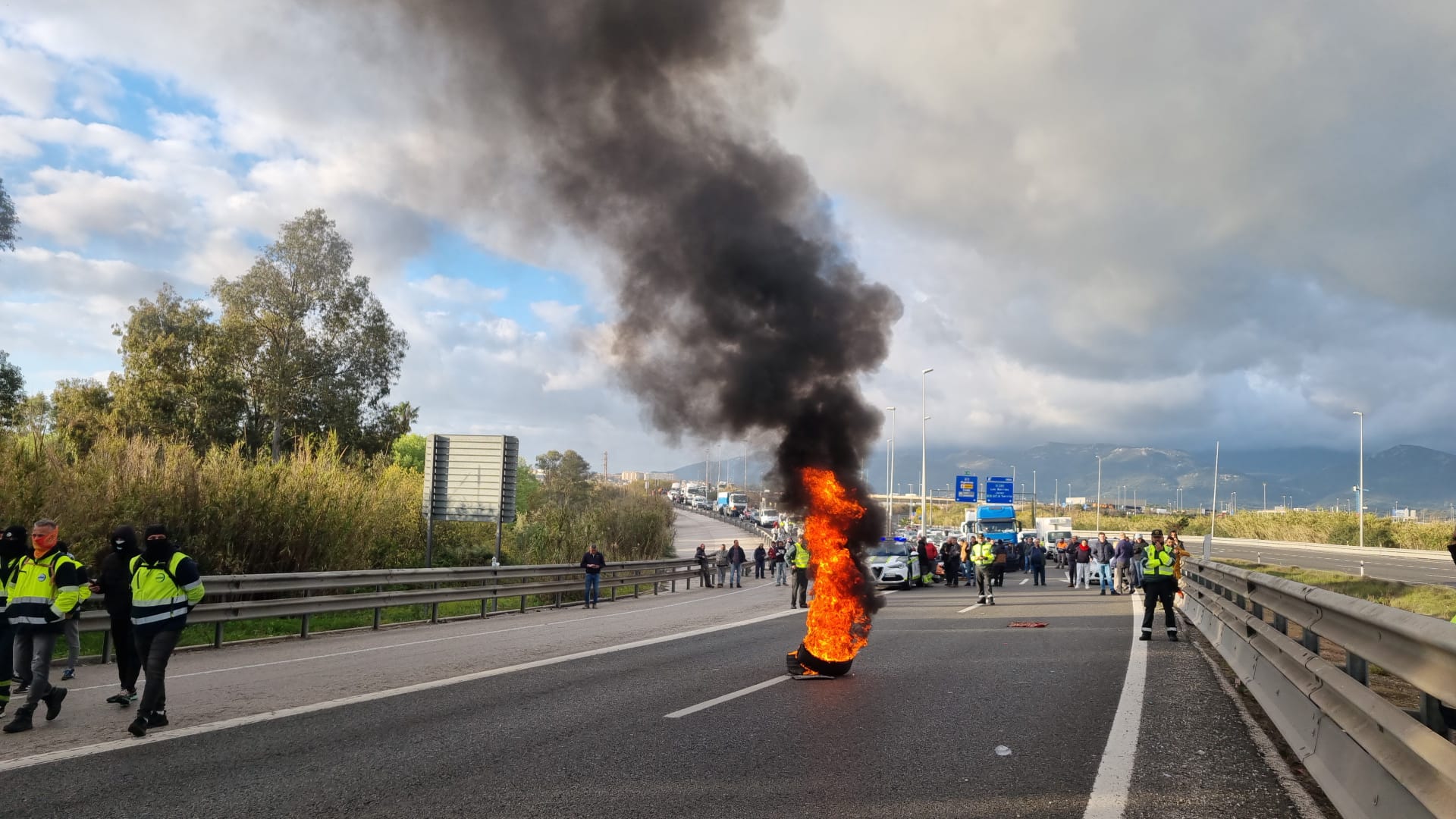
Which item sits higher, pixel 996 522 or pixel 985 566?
pixel 996 522

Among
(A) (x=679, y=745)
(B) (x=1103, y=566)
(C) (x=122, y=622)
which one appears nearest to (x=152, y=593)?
(C) (x=122, y=622)

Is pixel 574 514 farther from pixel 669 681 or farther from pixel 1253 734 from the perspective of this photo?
pixel 1253 734

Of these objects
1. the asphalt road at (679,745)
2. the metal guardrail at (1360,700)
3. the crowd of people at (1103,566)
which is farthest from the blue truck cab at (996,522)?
the metal guardrail at (1360,700)

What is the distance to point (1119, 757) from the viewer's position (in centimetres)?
609

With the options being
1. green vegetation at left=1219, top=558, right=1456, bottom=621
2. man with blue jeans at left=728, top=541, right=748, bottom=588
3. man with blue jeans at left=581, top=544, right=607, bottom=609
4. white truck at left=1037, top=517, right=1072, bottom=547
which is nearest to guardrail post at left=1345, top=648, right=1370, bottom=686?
green vegetation at left=1219, top=558, right=1456, bottom=621

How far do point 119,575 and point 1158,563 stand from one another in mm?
13142

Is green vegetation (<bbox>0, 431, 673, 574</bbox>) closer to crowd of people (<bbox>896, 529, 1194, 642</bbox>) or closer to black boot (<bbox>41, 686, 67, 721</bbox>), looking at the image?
black boot (<bbox>41, 686, 67, 721</bbox>)

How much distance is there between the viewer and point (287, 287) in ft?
125

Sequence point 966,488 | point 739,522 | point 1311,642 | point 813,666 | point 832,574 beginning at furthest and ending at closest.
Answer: point 739,522, point 966,488, point 832,574, point 813,666, point 1311,642

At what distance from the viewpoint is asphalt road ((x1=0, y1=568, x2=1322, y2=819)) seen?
5.15m

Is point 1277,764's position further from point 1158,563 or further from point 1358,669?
point 1158,563

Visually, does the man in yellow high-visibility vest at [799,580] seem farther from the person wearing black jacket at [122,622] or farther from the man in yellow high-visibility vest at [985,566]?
the person wearing black jacket at [122,622]

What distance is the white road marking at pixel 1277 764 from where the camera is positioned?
4.92m

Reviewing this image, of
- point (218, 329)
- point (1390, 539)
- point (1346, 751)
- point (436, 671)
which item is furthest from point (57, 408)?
point (1390, 539)
